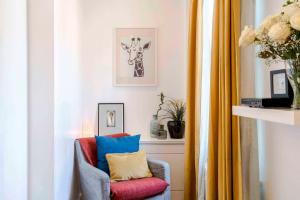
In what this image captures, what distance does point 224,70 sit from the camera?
184cm

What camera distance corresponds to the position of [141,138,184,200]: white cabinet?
138 inches

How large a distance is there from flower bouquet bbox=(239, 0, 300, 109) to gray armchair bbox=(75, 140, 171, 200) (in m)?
1.80

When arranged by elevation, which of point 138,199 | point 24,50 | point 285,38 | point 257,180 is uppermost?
point 24,50

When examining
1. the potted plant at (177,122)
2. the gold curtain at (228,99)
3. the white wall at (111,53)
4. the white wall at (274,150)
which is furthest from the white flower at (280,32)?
the white wall at (111,53)

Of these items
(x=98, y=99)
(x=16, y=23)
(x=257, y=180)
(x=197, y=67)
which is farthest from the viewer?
(x=98, y=99)

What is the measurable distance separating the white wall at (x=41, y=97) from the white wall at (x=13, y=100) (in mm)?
60

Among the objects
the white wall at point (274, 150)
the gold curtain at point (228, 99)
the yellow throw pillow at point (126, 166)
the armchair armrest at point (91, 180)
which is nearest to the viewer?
the white wall at point (274, 150)

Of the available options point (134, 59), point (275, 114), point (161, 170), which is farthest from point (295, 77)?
point (134, 59)

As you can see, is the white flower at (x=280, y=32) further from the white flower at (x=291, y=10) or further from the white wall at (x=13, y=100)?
the white wall at (x=13, y=100)

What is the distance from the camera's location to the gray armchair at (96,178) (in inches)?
99.1

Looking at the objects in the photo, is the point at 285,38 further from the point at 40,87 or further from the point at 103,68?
the point at 103,68

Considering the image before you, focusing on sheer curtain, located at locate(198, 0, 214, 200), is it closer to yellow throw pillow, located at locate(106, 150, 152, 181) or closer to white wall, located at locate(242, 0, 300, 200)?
yellow throw pillow, located at locate(106, 150, 152, 181)

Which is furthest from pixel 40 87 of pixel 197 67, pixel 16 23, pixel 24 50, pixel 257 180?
pixel 257 180

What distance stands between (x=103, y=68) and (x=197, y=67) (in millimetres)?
1378
